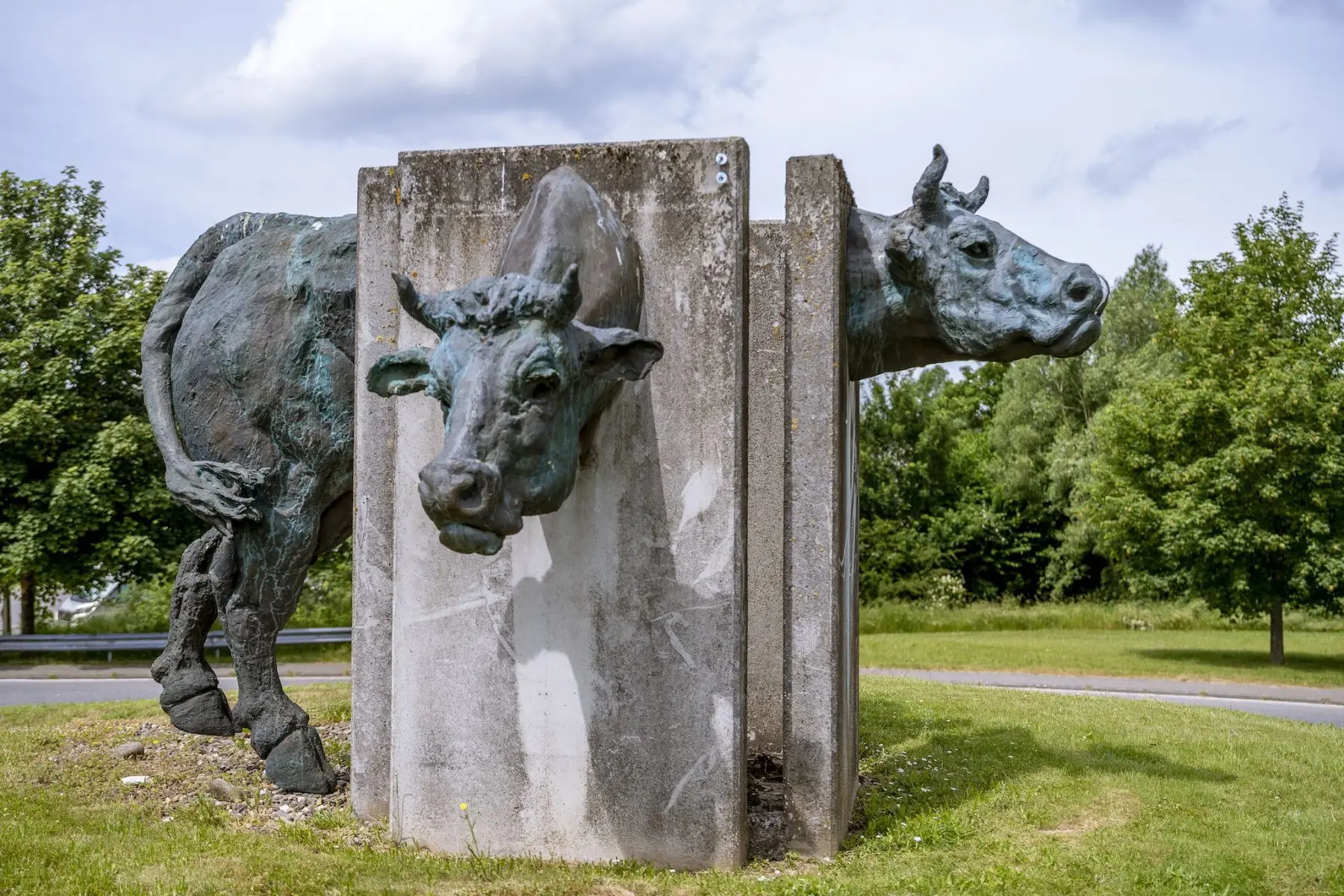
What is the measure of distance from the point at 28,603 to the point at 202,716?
16.8m

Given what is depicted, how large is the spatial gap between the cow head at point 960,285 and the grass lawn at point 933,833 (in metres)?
2.47

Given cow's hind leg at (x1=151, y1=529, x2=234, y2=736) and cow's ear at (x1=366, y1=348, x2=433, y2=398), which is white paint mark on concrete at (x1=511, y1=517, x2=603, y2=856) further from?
cow's hind leg at (x1=151, y1=529, x2=234, y2=736)

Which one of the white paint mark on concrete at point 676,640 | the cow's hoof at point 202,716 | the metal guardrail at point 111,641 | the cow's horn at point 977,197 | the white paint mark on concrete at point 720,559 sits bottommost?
the metal guardrail at point 111,641

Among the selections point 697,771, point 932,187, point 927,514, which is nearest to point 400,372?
point 697,771

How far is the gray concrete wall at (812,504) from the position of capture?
5.77 m

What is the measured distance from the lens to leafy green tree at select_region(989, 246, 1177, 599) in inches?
1372

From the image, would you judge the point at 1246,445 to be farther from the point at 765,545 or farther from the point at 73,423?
the point at 73,423

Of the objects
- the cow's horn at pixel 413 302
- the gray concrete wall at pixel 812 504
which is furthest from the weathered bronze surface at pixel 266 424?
the gray concrete wall at pixel 812 504

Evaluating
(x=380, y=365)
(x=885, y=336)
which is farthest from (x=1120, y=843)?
(x=380, y=365)

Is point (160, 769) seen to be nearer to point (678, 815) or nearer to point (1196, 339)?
point (678, 815)

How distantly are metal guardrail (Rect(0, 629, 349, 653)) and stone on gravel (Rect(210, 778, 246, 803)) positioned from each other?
13.5m

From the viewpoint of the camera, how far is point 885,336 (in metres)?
6.44

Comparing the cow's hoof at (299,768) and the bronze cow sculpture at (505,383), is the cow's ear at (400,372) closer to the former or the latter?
the bronze cow sculpture at (505,383)

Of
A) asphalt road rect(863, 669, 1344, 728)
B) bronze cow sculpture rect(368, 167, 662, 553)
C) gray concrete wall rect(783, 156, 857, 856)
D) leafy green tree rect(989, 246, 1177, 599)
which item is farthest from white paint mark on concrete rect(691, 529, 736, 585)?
leafy green tree rect(989, 246, 1177, 599)
